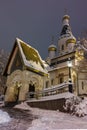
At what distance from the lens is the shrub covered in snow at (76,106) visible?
11.3 metres

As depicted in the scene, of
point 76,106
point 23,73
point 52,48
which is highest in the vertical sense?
point 52,48

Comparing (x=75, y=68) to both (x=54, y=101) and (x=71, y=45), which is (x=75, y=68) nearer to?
(x=71, y=45)

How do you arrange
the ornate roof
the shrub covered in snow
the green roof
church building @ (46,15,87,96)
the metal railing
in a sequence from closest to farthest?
the shrub covered in snow, the metal railing, the ornate roof, the green roof, church building @ (46,15,87,96)

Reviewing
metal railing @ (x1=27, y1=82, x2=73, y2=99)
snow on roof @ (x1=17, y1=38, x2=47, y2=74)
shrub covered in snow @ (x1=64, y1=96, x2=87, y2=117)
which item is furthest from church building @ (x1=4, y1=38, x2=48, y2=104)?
shrub covered in snow @ (x1=64, y1=96, x2=87, y2=117)

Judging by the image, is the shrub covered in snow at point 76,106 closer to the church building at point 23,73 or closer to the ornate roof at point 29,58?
the church building at point 23,73

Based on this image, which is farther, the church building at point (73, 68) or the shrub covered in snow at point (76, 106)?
the church building at point (73, 68)

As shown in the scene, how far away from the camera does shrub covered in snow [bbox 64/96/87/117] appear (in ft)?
36.9

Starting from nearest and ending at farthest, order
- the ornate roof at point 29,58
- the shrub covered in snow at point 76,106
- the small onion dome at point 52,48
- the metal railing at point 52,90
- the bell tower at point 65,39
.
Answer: the shrub covered in snow at point 76,106
the metal railing at point 52,90
the ornate roof at point 29,58
the bell tower at point 65,39
the small onion dome at point 52,48

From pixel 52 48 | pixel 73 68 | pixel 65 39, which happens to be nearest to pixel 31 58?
pixel 73 68

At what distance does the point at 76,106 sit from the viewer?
11742 mm

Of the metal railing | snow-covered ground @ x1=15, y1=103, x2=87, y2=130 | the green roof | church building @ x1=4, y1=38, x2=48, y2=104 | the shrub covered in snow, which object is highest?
the green roof

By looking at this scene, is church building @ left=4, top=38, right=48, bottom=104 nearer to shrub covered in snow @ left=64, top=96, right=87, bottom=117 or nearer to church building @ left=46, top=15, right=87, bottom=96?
shrub covered in snow @ left=64, top=96, right=87, bottom=117

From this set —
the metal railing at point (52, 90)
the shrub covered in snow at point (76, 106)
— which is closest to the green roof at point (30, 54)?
the metal railing at point (52, 90)

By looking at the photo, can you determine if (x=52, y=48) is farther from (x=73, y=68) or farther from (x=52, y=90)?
(x=52, y=90)
